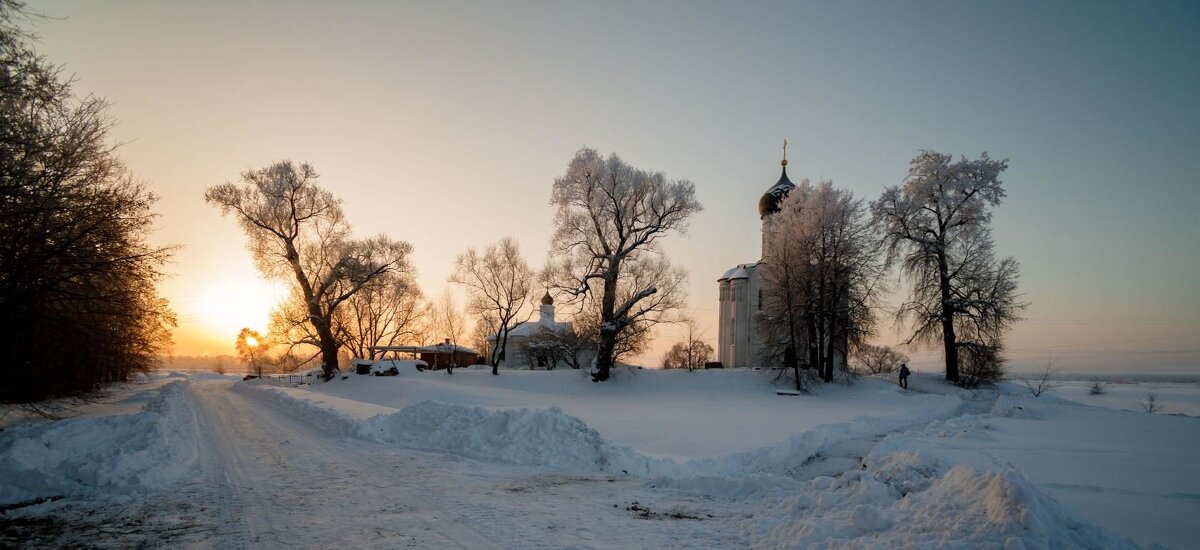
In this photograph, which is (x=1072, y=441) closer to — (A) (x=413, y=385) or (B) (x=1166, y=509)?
(B) (x=1166, y=509)

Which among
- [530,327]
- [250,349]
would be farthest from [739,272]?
[250,349]

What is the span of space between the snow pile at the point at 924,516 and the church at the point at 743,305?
32677mm

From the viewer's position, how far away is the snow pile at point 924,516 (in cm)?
470

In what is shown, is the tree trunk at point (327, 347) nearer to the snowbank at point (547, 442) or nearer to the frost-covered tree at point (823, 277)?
the snowbank at point (547, 442)

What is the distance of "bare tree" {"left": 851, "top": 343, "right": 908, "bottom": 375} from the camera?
2958 cm

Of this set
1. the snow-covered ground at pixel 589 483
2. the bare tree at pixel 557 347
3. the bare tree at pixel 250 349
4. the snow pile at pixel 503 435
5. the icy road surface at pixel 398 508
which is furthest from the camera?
the bare tree at pixel 250 349

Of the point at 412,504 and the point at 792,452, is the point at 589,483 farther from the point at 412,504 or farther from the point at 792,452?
the point at 792,452

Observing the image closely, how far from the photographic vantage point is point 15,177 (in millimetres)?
9391

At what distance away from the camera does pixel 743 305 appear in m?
41.6

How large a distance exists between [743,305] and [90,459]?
3803cm

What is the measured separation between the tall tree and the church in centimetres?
3373

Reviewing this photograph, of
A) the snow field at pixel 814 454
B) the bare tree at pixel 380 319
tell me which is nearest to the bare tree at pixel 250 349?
the bare tree at pixel 380 319

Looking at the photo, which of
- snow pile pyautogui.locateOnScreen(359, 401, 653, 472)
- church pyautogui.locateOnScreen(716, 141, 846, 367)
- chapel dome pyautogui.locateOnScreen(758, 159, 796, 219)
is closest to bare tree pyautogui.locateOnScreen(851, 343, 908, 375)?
church pyautogui.locateOnScreen(716, 141, 846, 367)

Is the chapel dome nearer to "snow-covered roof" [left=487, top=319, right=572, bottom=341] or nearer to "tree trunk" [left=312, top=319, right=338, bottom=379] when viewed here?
"snow-covered roof" [left=487, top=319, right=572, bottom=341]
